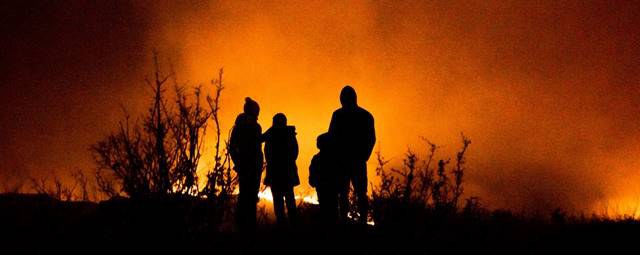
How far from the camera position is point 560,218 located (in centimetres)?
764

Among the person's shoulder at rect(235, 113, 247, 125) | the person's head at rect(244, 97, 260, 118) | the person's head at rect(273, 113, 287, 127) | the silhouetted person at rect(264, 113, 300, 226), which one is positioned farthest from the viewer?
the person's head at rect(273, 113, 287, 127)

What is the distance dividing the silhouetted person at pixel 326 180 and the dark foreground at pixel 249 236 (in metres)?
0.24

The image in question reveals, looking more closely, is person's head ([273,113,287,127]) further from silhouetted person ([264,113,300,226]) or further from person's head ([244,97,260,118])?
person's head ([244,97,260,118])

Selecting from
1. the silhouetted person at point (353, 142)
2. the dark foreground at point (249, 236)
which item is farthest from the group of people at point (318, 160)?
the dark foreground at point (249, 236)

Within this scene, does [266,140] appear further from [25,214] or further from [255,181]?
[25,214]

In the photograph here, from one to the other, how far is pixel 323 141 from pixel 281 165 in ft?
3.65

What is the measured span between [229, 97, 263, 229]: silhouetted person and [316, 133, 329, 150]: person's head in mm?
997

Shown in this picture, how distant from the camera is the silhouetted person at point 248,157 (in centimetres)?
682

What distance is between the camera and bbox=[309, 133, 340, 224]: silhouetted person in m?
6.30

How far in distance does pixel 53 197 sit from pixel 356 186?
4005 millimetres

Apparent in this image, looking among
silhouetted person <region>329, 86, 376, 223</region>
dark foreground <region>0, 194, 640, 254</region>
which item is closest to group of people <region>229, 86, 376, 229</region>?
silhouetted person <region>329, 86, 376, 223</region>

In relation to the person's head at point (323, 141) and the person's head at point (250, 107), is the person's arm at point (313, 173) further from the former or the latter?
the person's head at point (250, 107)

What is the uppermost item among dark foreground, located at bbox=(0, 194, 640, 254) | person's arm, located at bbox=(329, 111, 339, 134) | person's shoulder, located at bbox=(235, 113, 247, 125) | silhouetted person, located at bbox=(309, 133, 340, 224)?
person's shoulder, located at bbox=(235, 113, 247, 125)

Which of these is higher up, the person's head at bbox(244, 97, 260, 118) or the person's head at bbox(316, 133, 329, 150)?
the person's head at bbox(244, 97, 260, 118)
